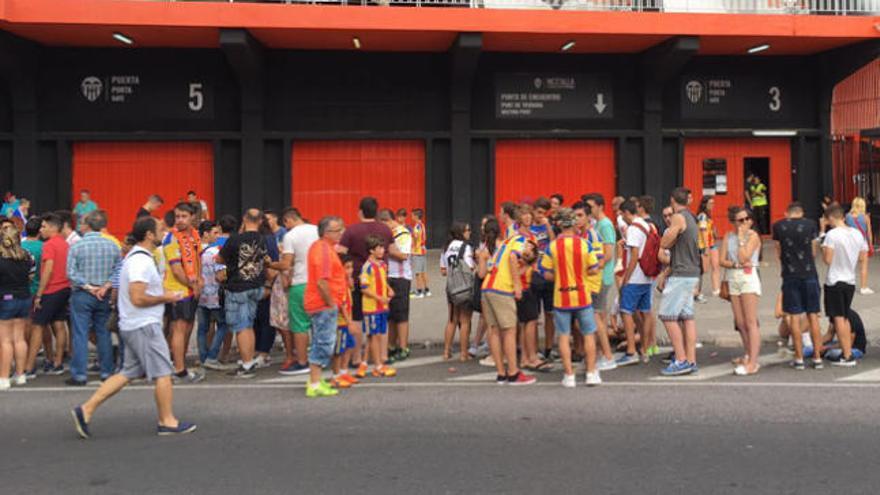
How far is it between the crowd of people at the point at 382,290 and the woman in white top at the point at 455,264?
0.02 m

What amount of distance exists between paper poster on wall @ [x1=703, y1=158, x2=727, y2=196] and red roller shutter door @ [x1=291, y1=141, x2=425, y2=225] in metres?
7.12

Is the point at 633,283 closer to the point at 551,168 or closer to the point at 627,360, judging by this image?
→ the point at 627,360

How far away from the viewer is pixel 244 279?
8656 millimetres

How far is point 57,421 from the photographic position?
6.86 m

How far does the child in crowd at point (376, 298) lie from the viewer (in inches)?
338

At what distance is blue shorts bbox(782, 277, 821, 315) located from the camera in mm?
8633

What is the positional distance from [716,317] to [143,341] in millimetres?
8255

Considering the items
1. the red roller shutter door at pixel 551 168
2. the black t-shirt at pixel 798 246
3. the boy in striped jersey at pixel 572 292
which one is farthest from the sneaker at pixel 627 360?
the red roller shutter door at pixel 551 168

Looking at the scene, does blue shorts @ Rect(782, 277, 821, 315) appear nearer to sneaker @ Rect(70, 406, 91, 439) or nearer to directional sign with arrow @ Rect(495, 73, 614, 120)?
sneaker @ Rect(70, 406, 91, 439)

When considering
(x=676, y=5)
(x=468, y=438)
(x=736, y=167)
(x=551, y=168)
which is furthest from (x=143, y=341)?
(x=736, y=167)

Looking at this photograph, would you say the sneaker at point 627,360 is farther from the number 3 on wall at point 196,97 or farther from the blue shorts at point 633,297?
the number 3 on wall at point 196,97

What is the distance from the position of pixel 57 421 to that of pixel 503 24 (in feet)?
40.8

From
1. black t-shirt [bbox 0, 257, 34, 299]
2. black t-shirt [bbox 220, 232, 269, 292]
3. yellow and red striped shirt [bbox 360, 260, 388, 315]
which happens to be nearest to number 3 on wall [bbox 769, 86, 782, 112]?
yellow and red striped shirt [bbox 360, 260, 388, 315]

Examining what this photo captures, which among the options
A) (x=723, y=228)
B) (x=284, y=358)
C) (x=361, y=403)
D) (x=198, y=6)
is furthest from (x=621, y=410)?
(x=723, y=228)
